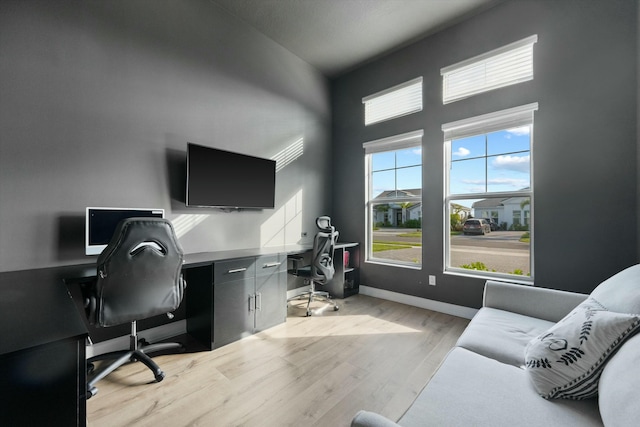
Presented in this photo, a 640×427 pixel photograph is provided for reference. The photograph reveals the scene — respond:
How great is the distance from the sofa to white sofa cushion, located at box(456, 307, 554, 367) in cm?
2

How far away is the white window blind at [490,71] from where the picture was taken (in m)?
2.82

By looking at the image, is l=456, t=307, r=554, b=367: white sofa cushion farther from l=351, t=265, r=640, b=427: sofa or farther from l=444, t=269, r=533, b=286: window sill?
l=444, t=269, r=533, b=286: window sill

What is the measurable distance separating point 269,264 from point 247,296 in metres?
0.39

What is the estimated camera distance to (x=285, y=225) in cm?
382

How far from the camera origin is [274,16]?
10.4ft

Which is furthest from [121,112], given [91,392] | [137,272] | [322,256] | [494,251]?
[494,251]

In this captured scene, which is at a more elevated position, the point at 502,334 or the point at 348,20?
the point at 348,20

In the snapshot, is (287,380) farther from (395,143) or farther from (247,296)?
(395,143)

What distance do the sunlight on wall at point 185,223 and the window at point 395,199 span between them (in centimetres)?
246


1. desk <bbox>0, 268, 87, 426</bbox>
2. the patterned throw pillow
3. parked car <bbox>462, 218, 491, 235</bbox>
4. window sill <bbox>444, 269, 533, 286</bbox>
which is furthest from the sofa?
parked car <bbox>462, 218, 491, 235</bbox>

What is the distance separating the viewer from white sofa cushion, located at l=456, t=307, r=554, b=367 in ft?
4.66

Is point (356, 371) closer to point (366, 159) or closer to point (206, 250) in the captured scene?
point (206, 250)

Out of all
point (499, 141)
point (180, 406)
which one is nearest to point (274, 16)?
point (499, 141)

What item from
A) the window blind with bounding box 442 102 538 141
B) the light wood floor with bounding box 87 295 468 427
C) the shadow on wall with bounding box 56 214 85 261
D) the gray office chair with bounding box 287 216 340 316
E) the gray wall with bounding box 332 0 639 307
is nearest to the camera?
the light wood floor with bounding box 87 295 468 427
